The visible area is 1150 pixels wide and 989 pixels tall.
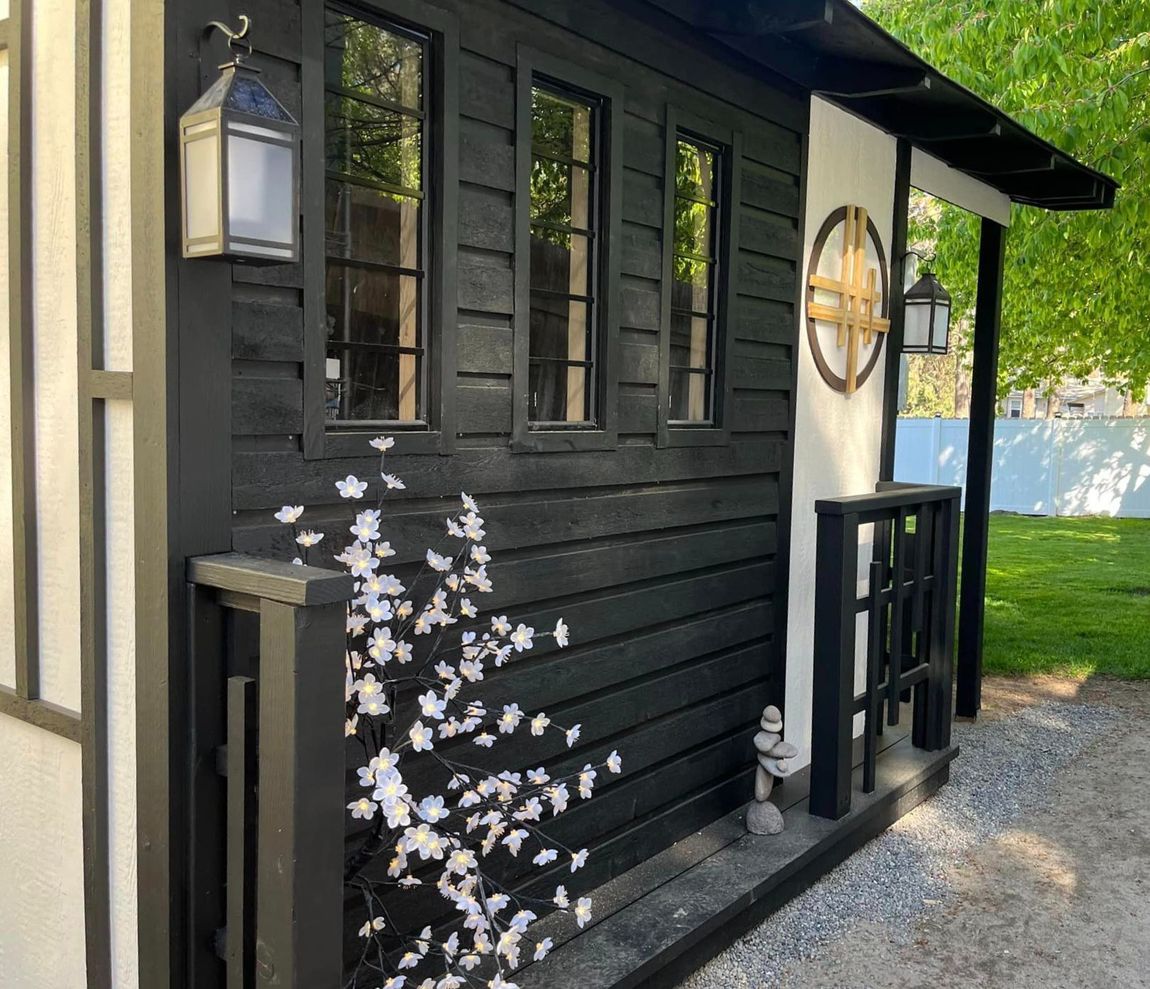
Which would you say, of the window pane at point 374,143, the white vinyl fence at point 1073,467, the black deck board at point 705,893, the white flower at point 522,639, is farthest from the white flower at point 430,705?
the white vinyl fence at point 1073,467

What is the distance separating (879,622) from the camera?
4156 mm

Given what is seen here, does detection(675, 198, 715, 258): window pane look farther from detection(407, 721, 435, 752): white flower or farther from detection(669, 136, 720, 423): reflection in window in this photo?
detection(407, 721, 435, 752): white flower

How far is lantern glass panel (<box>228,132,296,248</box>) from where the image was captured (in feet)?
6.07

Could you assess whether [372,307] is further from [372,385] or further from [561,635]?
[561,635]

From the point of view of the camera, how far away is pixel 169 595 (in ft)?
6.60

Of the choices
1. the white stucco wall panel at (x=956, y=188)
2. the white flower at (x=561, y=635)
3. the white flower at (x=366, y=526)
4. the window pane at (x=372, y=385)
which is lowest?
the white flower at (x=561, y=635)

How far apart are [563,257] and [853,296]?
186 cm

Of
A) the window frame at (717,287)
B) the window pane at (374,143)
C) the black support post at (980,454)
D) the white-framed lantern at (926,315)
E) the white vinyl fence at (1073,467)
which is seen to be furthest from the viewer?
the white vinyl fence at (1073,467)

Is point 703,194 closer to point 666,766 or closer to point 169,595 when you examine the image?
point 666,766

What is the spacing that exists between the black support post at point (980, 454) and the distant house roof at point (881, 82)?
432mm

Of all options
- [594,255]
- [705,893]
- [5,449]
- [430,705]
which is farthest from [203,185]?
[705,893]

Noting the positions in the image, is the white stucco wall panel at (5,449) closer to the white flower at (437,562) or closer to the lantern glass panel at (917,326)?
the white flower at (437,562)

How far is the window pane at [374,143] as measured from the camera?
242 cm

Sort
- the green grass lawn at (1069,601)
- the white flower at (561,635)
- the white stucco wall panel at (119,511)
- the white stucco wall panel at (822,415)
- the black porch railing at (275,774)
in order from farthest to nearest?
the green grass lawn at (1069,601) → the white stucco wall panel at (822,415) → the white flower at (561,635) → the white stucco wall panel at (119,511) → the black porch railing at (275,774)
